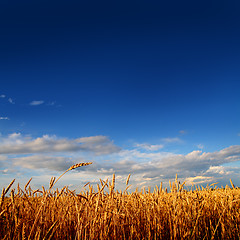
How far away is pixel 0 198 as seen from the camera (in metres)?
2.17

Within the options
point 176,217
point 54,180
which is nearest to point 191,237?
point 176,217

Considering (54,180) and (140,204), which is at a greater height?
(54,180)

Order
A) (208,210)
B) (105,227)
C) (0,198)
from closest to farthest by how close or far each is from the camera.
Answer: (0,198), (105,227), (208,210)

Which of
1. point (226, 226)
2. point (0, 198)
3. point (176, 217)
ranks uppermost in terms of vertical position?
point (0, 198)

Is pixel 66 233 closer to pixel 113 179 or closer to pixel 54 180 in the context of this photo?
pixel 113 179

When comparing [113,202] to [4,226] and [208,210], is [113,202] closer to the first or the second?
[4,226]

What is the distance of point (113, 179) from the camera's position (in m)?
3.28

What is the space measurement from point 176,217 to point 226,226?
6.15ft

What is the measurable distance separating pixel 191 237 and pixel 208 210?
2.02 meters

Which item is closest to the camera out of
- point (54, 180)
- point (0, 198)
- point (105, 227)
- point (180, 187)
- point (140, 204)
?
point (0, 198)

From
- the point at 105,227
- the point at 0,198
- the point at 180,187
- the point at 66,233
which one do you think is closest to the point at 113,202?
the point at 105,227

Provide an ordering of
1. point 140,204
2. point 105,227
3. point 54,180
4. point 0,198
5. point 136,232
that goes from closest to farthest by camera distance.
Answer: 1. point 0,198
2. point 54,180
3. point 105,227
4. point 136,232
5. point 140,204

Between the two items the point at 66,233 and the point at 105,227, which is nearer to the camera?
the point at 105,227

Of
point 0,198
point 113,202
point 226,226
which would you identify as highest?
point 0,198
